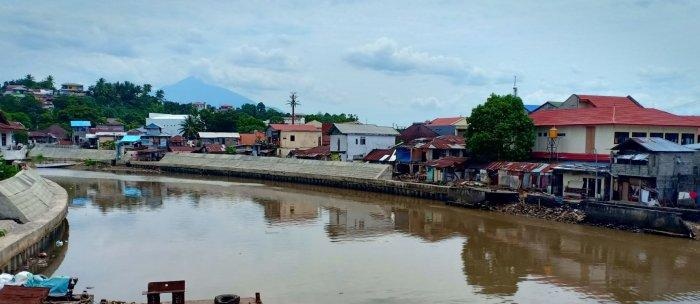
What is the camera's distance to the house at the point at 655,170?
1033 inches

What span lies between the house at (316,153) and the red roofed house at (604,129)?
2106 cm

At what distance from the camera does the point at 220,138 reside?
69938mm

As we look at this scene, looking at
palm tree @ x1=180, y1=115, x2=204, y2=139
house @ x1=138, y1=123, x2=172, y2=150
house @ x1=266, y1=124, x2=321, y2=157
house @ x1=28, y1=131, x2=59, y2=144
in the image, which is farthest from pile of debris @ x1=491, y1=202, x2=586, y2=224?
house @ x1=28, y1=131, x2=59, y2=144

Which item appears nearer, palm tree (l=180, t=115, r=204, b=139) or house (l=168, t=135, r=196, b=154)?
house (l=168, t=135, r=196, b=154)

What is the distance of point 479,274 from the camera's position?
18.4 metres

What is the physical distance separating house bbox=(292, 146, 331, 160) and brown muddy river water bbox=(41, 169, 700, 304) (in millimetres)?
18489

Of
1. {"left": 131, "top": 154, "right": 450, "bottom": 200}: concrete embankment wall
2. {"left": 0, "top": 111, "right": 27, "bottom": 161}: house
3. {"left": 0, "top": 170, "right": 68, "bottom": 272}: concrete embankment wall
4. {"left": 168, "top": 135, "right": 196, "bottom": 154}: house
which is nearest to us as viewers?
{"left": 0, "top": 170, "right": 68, "bottom": 272}: concrete embankment wall

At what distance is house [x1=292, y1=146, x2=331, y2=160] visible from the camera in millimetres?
52588

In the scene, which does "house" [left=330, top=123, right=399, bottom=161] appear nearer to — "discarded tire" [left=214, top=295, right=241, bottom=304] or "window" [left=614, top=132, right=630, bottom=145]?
"window" [left=614, top=132, right=630, bottom=145]

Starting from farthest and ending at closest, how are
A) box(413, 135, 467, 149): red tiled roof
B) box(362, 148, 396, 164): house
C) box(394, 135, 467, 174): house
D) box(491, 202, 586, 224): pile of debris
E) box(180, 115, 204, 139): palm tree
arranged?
box(180, 115, 204, 139): palm tree → box(362, 148, 396, 164): house → box(394, 135, 467, 174): house → box(413, 135, 467, 149): red tiled roof → box(491, 202, 586, 224): pile of debris

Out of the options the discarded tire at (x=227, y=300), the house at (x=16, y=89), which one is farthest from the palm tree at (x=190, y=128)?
the house at (x=16, y=89)

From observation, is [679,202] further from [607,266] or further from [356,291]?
[356,291]

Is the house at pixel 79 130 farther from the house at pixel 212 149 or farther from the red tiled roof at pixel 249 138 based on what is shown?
the red tiled roof at pixel 249 138

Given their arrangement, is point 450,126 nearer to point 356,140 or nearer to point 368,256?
point 356,140
